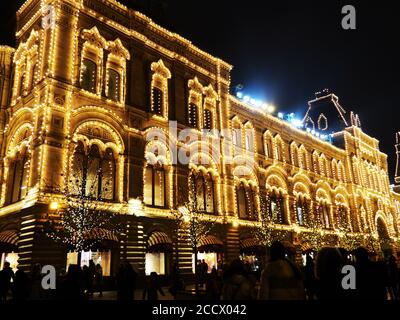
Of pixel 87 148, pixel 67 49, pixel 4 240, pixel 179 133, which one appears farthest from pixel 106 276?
pixel 67 49

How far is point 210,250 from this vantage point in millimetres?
25328

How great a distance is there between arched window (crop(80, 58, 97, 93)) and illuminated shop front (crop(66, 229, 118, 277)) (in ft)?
26.2

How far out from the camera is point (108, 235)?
774 inches

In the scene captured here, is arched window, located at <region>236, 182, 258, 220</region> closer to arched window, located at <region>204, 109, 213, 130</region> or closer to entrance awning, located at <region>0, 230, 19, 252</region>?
arched window, located at <region>204, 109, 213, 130</region>

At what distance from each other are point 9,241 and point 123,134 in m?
7.95

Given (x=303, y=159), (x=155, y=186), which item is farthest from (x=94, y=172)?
(x=303, y=159)

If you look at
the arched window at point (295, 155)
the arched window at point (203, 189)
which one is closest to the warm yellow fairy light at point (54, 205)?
the arched window at point (203, 189)

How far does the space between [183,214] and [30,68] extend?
12.3 meters

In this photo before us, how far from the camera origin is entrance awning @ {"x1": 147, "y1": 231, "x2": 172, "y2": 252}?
71.5 ft

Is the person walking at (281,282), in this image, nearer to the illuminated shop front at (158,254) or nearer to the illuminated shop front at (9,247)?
the illuminated shop front at (9,247)

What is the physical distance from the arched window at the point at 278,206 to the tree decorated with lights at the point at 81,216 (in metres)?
16.5

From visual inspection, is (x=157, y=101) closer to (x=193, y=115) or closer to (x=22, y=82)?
(x=193, y=115)

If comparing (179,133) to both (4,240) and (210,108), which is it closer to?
(210,108)

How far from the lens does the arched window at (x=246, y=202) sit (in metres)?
30.1
